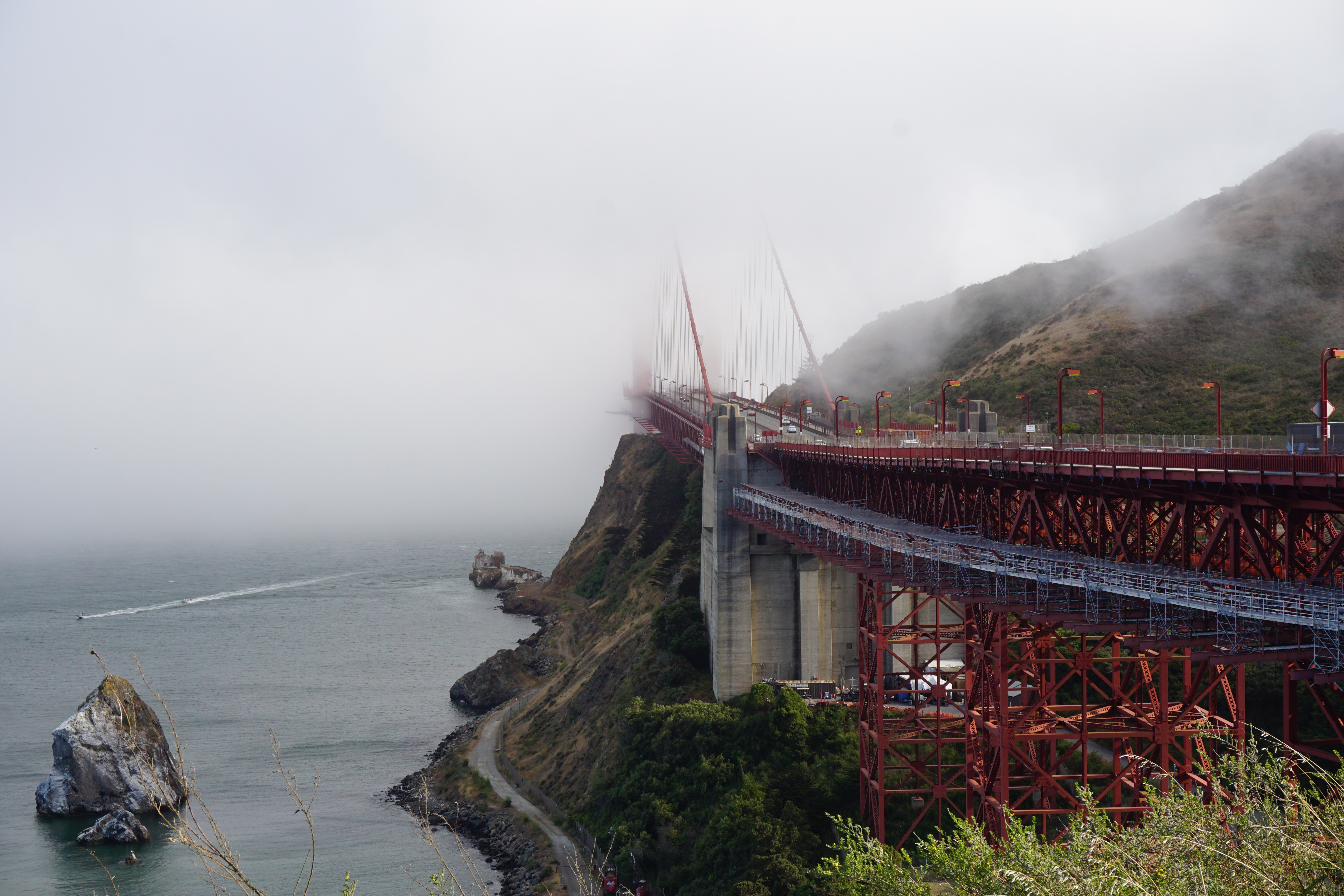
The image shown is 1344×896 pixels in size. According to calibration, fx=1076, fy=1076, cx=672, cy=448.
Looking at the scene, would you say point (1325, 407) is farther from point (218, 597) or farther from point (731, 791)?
point (218, 597)

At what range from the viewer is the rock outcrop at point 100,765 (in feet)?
153

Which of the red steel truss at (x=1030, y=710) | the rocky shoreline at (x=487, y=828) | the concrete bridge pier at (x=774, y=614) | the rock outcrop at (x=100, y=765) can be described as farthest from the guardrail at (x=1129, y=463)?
the rock outcrop at (x=100, y=765)

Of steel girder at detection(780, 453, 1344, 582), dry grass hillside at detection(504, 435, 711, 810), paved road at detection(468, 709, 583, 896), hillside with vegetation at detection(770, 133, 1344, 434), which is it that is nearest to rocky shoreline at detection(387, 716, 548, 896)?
paved road at detection(468, 709, 583, 896)

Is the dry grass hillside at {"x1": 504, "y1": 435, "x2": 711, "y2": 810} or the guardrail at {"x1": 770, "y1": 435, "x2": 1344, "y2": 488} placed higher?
the guardrail at {"x1": 770, "y1": 435, "x2": 1344, "y2": 488}

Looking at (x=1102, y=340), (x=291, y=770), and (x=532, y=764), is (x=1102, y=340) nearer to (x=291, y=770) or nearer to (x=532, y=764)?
Answer: (x=532, y=764)

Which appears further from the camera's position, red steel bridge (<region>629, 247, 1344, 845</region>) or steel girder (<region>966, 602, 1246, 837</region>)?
steel girder (<region>966, 602, 1246, 837</region>)

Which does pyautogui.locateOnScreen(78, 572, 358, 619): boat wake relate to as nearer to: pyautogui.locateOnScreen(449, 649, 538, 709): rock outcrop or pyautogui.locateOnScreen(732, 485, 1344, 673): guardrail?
pyautogui.locateOnScreen(449, 649, 538, 709): rock outcrop

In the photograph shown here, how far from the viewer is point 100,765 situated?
156 ft

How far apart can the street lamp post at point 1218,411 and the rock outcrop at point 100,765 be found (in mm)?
41877

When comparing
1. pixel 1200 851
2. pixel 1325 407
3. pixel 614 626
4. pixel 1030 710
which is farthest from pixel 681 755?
pixel 1200 851

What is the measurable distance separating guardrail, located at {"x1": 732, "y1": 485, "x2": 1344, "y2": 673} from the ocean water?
1967cm

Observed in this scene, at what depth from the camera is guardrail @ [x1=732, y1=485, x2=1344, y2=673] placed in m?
15.3

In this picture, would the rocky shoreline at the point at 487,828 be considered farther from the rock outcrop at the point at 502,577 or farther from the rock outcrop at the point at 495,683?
the rock outcrop at the point at 502,577

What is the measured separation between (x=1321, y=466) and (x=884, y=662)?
24205 mm
